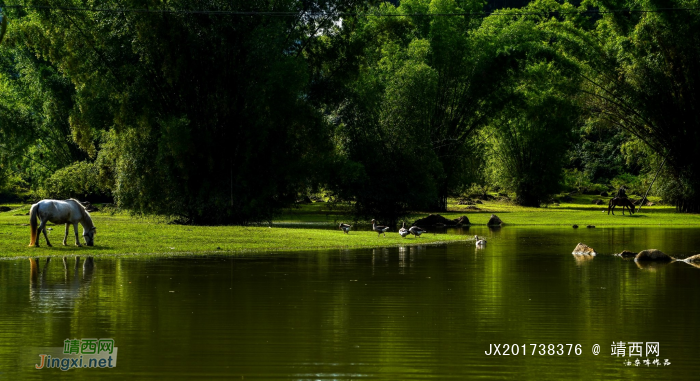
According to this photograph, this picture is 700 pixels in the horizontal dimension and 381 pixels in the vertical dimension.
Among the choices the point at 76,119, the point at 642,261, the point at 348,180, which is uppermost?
the point at 76,119

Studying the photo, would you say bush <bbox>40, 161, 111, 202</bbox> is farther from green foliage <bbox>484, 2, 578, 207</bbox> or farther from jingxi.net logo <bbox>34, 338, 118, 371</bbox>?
jingxi.net logo <bbox>34, 338, 118, 371</bbox>

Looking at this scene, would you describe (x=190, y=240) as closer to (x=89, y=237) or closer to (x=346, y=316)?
(x=89, y=237)

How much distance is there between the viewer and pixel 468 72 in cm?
5625

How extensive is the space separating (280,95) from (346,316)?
2585 centimetres

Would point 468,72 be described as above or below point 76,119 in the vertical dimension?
above

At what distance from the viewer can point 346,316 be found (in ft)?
39.0

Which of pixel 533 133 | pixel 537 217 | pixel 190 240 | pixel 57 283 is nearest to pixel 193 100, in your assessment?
pixel 190 240

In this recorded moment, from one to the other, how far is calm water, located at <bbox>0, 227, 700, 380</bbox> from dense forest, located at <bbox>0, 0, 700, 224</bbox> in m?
16.8

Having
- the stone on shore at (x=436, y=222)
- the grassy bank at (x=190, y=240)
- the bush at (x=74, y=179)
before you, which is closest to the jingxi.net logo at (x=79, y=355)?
the grassy bank at (x=190, y=240)

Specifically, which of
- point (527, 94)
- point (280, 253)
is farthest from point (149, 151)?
point (527, 94)

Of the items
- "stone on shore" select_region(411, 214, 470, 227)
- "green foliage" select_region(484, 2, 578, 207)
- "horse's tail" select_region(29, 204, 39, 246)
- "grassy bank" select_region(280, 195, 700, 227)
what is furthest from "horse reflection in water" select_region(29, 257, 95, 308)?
"green foliage" select_region(484, 2, 578, 207)

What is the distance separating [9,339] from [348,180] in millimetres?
27272

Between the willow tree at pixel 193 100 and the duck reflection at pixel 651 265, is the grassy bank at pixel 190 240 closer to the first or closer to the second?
the willow tree at pixel 193 100

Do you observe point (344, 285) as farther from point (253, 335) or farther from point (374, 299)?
point (253, 335)
